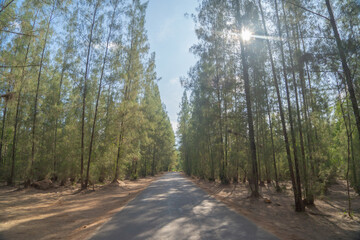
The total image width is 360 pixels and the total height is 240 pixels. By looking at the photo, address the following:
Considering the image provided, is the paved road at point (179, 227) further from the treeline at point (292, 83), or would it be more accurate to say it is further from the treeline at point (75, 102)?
the treeline at point (75, 102)

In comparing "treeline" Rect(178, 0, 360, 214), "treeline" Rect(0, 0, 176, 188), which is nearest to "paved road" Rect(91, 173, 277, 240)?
"treeline" Rect(178, 0, 360, 214)

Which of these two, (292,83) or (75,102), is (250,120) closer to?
(292,83)

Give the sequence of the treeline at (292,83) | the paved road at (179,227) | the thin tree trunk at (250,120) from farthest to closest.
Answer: the thin tree trunk at (250,120)
the treeline at (292,83)
the paved road at (179,227)

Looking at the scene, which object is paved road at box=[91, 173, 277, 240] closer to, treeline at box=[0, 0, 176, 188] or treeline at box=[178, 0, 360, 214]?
treeline at box=[178, 0, 360, 214]

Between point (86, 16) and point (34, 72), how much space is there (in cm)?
620

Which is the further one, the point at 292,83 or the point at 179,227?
the point at 292,83

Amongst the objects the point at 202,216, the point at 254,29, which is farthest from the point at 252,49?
the point at 202,216

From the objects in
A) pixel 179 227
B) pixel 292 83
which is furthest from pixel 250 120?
pixel 179 227

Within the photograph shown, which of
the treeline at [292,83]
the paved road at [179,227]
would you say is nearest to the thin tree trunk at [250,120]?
the treeline at [292,83]

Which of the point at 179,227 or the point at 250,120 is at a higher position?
the point at 250,120

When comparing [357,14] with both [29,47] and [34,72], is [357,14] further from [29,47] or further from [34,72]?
[29,47]

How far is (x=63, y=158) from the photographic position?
59.2ft

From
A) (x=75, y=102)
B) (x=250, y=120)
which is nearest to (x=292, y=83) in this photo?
(x=250, y=120)

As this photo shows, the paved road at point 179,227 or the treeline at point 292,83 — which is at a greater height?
the treeline at point 292,83
